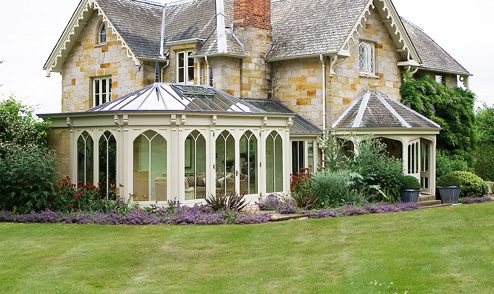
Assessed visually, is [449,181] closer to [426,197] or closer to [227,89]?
[426,197]

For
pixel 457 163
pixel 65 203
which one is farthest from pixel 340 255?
pixel 457 163

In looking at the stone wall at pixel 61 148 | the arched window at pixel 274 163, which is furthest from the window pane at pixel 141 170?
the arched window at pixel 274 163

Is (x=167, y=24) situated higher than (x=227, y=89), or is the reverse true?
(x=167, y=24)

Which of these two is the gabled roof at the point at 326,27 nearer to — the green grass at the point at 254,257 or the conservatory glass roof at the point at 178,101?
the conservatory glass roof at the point at 178,101

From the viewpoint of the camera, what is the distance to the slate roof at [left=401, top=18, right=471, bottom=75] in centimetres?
2980

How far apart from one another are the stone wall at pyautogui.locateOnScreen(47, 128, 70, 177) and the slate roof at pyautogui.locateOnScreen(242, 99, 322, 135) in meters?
7.52

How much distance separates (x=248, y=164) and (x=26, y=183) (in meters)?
6.17

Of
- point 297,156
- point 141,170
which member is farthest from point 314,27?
point 141,170

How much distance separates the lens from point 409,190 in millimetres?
21750

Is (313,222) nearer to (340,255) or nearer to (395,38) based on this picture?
(340,255)

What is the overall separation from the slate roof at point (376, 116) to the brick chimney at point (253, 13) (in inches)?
184

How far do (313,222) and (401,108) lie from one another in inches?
403

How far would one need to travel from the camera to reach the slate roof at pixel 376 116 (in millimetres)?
23500

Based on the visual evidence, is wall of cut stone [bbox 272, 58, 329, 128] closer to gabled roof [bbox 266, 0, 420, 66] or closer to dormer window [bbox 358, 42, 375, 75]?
gabled roof [bbox 266, 0, 420, 66]
